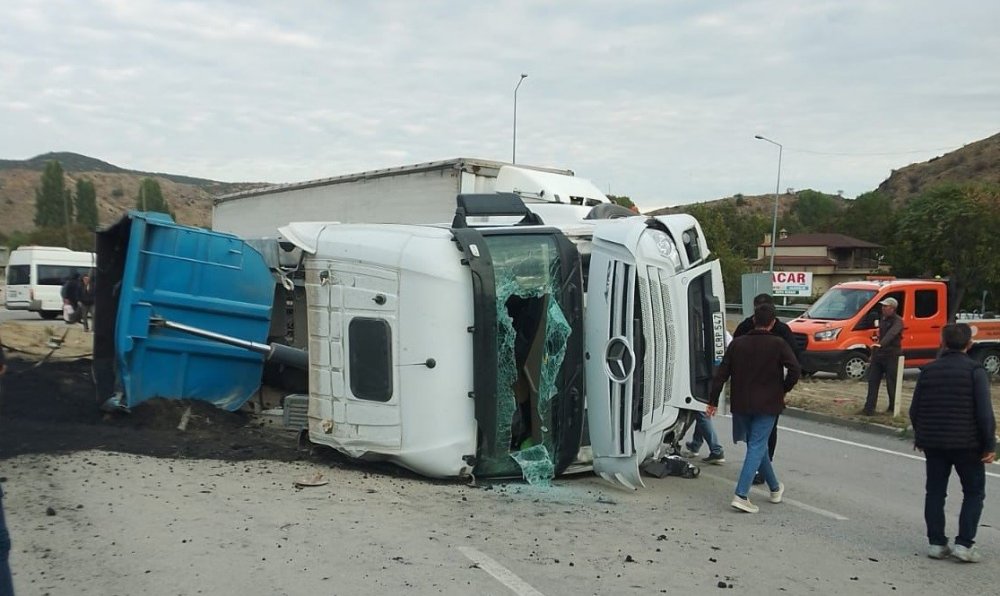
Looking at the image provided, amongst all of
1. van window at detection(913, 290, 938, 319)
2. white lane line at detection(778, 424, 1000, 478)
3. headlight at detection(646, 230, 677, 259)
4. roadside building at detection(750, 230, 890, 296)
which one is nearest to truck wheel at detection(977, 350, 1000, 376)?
van window at detection(913, 290, 938, 319)

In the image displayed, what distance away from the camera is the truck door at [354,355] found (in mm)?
6223

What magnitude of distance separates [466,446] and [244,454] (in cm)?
204

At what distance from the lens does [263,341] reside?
7.85 metres

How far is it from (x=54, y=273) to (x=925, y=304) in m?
26.1

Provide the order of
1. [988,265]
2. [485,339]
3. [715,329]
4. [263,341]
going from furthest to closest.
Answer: [988,265] → [263,341] → [715,329] → [485,339]

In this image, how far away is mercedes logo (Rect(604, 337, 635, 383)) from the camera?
6.23 meters

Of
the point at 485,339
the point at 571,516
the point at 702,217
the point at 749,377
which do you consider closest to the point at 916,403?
the point at 749,377

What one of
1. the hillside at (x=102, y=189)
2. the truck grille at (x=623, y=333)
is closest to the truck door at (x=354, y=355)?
the truck grille at (x=623, y=333)

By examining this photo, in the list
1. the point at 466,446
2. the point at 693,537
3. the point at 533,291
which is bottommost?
the point at 693,537

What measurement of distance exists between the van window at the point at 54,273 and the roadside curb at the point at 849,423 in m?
24.1

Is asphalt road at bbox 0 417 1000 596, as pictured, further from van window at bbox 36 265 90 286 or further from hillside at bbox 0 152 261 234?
hillside at bbox 0 152 261 234

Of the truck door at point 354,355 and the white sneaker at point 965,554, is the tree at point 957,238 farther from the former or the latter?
the truck door at point 354,355

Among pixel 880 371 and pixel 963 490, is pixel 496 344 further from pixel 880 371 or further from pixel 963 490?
pixel 880 371

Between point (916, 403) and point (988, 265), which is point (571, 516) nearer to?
point (916, 403)
